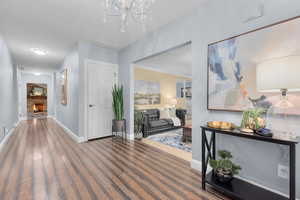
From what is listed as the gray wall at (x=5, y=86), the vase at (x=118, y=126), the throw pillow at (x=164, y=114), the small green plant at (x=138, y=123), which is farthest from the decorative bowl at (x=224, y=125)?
the gray wall at (x=5, y=86)

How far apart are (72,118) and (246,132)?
4090 mm

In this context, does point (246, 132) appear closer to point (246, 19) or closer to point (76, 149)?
point (246, 19)

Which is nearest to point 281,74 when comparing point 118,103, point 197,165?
point 197,165

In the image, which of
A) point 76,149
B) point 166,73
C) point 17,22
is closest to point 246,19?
point 76,149

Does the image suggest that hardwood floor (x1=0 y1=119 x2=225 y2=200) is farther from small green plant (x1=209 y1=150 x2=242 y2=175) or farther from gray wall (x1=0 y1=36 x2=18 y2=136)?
gray wall (x1=0 y1=36 x2=18 y2=136)

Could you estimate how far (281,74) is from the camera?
107 centimetres

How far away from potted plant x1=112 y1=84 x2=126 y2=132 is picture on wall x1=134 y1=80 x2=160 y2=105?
1.57m

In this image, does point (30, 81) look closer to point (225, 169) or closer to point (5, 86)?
point (5, 86)

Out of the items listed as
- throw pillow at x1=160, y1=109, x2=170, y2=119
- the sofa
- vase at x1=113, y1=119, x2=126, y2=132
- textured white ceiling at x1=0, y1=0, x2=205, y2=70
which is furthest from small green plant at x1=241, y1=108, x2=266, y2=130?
throw pillow at x1=160, y1=109, x2=170, y2=119

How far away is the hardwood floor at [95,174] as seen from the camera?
1533 mm

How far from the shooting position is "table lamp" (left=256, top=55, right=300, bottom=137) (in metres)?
1.03

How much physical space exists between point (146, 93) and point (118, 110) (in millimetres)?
2190

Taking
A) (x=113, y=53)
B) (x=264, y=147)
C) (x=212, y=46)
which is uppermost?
(x=113, y=53)

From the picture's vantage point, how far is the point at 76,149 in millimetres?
2883
